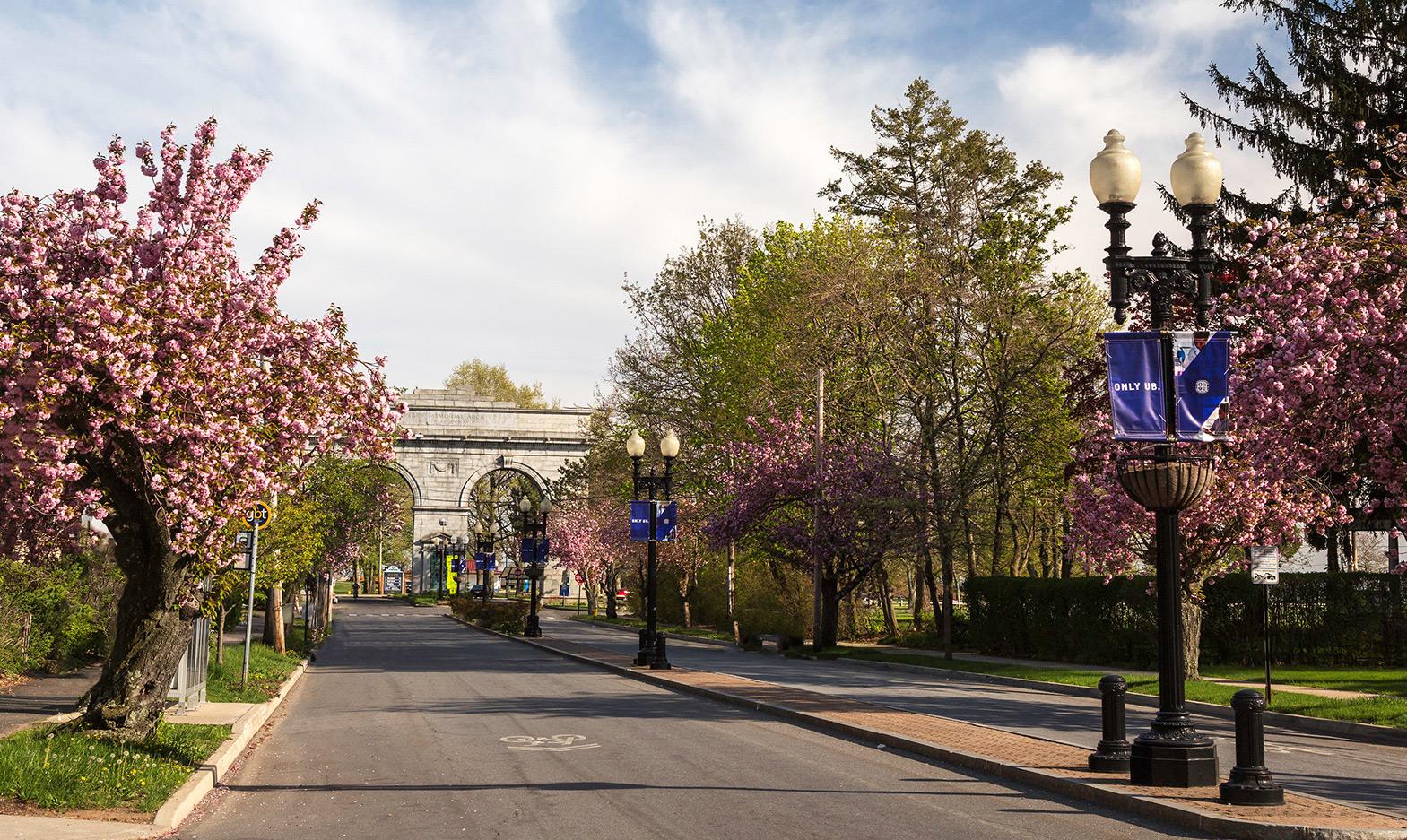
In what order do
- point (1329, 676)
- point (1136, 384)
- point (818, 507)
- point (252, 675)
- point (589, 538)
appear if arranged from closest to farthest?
point (1136, 384)
point (252, 675)
point (1329, 676)
point (818, 507)
point (589, 538)

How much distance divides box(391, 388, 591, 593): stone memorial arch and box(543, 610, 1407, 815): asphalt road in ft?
190

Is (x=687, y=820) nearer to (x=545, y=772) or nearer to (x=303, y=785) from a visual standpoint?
(x=545, y=772)

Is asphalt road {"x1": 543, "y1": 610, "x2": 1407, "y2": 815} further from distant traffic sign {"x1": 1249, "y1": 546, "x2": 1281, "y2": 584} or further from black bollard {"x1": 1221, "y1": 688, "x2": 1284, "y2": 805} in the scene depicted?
distant traffic sign {"x1": 1249, "y1": 546, "x2": 1281, "y2": 584}

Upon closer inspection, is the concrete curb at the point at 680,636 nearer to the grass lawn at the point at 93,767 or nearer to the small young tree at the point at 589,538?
the small young tree at the point at 589,538

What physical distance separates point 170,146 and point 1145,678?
63.1ft

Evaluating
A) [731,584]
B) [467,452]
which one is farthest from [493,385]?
[731,584]

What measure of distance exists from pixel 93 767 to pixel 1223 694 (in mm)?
17115

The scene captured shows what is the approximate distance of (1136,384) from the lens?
11289mm

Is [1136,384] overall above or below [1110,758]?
above

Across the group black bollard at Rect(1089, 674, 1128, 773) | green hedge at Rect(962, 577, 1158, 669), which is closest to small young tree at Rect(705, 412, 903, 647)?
green hedge at Rect(962, 577, 1158, 669)

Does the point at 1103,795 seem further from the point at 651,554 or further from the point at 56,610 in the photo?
the point at 56,610

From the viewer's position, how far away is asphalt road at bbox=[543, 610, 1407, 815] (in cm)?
1177

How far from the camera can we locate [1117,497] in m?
24.5

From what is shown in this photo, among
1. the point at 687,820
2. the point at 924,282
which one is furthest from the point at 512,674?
the point at 687,820
